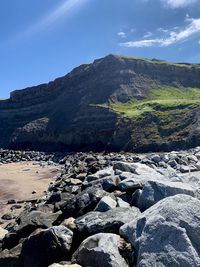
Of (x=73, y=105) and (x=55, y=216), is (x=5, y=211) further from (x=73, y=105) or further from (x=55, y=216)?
(x=73, y=105)

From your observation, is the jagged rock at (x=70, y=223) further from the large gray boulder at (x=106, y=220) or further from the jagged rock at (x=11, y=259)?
the jagged rock at (x=11, y=259)

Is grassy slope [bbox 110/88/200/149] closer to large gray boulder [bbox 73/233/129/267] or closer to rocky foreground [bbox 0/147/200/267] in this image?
rocky foreground [bbox 0/147/200/267]

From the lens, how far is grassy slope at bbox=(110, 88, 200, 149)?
76312 millimetres

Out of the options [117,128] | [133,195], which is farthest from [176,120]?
[133,195]

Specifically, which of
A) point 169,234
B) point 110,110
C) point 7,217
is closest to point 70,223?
point 169,234

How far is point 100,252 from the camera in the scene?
37.8ft

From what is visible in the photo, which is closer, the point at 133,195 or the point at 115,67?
the point at 133,195

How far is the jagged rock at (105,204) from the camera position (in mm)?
15000

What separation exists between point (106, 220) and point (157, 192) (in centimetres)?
220

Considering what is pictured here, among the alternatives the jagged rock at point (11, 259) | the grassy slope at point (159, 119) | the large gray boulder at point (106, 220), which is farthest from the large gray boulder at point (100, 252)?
the grassy slope at point (159, 119)

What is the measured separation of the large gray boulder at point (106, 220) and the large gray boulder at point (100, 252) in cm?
89

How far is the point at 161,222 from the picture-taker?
11.6 metres

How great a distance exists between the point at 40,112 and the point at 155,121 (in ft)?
178

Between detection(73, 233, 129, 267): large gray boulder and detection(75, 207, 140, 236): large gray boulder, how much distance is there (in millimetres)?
894
